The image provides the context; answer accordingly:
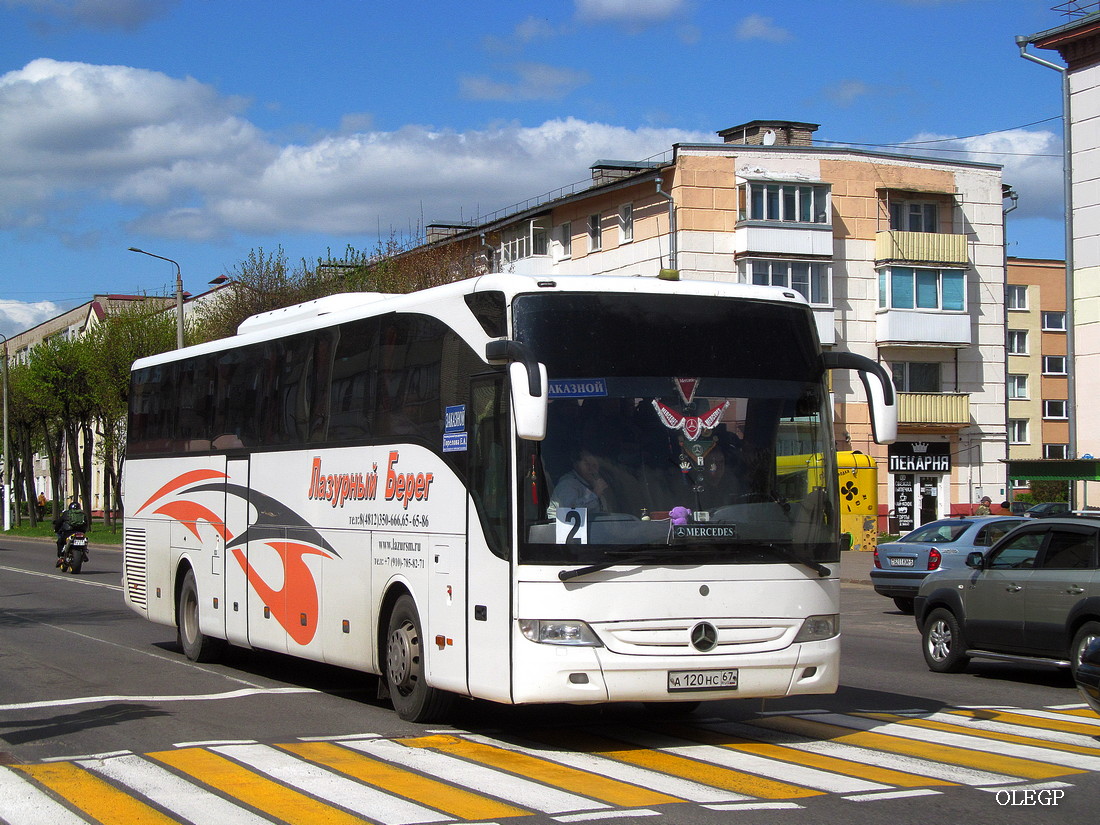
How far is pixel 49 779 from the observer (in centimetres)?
825

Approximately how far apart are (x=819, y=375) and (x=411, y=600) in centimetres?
359

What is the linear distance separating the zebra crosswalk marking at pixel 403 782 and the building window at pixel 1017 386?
67.2 m

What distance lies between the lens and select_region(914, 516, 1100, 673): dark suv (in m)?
12.9

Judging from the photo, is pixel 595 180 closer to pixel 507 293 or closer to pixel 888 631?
pixel 888 631

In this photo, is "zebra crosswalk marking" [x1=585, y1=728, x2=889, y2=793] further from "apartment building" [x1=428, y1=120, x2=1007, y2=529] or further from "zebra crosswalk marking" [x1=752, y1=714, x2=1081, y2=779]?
"apartment building" [x1=428, y1=120, x2=1007, y2=529]

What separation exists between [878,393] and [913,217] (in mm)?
48553

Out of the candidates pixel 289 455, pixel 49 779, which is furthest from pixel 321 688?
pixel 49 779

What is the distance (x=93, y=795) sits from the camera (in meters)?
7.77

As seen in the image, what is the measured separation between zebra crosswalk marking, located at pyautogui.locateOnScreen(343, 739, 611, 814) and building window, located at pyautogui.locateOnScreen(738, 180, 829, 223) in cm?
4417

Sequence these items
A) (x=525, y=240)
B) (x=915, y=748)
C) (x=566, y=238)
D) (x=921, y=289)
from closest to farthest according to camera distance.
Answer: (x=915, y=748)
(x=921, y=289)
(x=566, y=238)
(x=525, y=240)

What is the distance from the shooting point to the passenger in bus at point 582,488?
8.93 metres

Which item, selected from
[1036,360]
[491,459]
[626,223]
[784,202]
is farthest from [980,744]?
[1036,360]

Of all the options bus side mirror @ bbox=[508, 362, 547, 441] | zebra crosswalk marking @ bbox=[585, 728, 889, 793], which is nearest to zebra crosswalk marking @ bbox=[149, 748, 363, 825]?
bus side mirror @ bbox=[508, 362, 547, 441]

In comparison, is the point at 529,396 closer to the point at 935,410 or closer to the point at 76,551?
the point at 76,551
